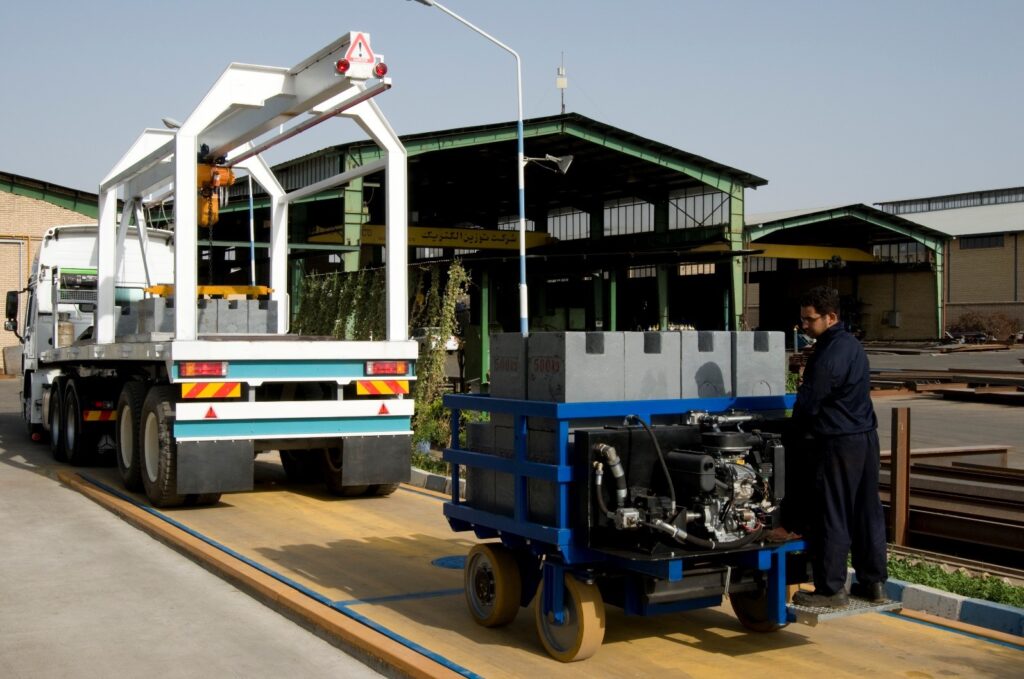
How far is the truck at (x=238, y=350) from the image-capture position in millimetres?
10578

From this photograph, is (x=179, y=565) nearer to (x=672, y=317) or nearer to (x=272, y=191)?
(x=272, y=191)

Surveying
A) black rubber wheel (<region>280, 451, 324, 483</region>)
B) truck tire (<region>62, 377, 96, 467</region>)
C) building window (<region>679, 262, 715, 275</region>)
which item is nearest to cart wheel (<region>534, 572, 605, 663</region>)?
black rubber wheel (<region>280, 451, 324, 483</region>)

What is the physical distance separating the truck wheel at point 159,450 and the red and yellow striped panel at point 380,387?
1.81 m

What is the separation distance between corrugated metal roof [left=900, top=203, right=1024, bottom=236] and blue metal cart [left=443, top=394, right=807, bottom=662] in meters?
60.8

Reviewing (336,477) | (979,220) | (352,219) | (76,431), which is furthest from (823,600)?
(979,220)

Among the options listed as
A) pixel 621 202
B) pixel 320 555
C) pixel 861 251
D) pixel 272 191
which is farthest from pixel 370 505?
pixel 861 251

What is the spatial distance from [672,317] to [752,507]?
53.6 meters

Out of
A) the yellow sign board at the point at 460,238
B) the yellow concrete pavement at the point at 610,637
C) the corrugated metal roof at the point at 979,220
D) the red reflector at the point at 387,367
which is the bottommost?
the yellow concrete pavement at the point at 610,637

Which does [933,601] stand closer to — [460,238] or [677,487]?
[677,487]

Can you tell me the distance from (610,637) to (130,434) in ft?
24.2

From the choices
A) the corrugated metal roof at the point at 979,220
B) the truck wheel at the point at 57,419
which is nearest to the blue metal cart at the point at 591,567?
the truck wheel at the point at 57,419

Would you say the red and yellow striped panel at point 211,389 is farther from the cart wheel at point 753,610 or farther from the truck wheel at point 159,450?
the cart wheel at point 753,610

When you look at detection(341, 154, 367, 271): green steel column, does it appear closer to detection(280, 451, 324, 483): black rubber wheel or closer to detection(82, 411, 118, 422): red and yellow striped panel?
detection(82, 411, 118, 422): red and yellow striped panel

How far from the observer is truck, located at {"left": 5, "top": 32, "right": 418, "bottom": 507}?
10.6 meters
